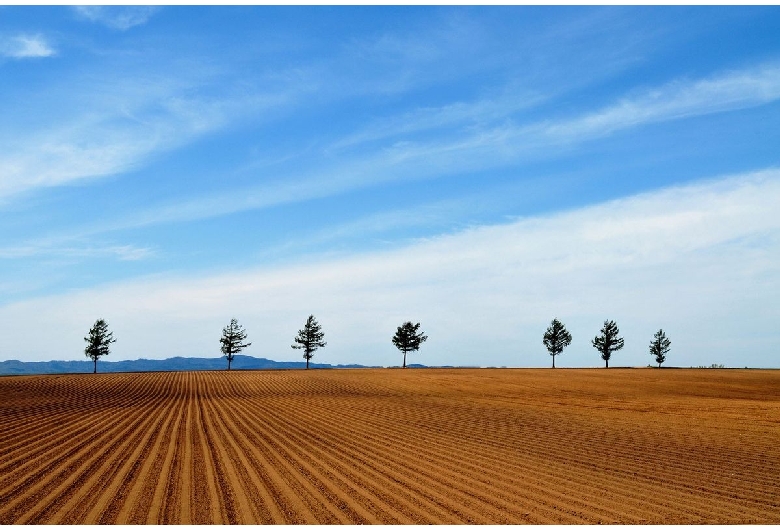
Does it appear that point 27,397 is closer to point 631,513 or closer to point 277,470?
point 277,470

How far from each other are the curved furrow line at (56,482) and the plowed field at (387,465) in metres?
0.04

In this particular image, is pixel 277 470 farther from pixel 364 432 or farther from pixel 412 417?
pixel 412 417

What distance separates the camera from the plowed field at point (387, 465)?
321 inches

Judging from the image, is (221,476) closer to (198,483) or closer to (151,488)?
(198,483)

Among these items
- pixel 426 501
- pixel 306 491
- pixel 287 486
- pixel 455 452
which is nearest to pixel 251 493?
pixel 287 486

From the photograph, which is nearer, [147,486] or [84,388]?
[147,486]

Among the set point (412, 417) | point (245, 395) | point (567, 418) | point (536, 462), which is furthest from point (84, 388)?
point (536, 462)

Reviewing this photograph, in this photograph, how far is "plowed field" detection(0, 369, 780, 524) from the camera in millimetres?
8164

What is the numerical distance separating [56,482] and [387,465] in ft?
19.3

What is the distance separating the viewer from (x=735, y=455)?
13.1 meters

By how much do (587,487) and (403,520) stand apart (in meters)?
3.86

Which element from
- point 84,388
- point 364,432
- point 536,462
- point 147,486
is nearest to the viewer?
point 147,486

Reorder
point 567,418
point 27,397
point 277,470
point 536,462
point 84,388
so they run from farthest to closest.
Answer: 1. point 84,388
2. point 27,397
3. point 567,418
4. point 536,462
5. point 277,470

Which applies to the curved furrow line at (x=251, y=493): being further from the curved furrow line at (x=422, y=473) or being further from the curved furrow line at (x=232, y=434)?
the curved furrow line at (x=422, y=473)
